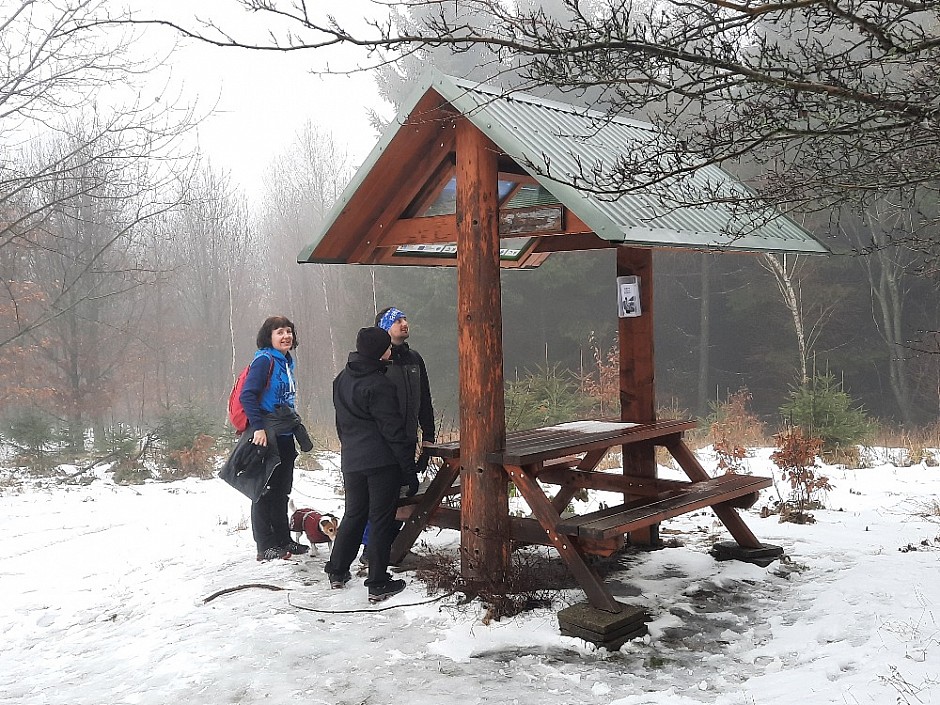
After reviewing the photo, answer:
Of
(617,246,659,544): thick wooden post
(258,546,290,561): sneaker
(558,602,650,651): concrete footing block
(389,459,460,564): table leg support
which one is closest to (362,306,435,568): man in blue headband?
(389,459,460,564): table leg support

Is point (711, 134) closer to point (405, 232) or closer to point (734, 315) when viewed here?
point (405, 232)

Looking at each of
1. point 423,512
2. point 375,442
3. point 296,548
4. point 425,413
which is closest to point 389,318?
point 425,413

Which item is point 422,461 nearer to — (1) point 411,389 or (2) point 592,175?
(1) point 411,389

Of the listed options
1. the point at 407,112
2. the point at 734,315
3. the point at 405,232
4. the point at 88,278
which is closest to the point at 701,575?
the point at 405,232

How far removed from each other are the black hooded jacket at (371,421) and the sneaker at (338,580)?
2.78ft

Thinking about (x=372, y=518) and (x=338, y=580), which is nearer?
(x=372, y=518)

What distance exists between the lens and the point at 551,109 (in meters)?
6.25

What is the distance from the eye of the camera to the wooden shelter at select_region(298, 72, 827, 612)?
5.09 metres

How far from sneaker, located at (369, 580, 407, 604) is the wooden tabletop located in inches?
37.5

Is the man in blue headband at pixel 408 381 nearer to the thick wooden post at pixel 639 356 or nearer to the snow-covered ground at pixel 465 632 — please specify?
the snow-covered ground at pixel 465 632

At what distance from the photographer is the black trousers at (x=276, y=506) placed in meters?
6.64

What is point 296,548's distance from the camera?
6.82 meters

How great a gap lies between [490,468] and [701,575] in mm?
1951

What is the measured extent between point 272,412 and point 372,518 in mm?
1473
